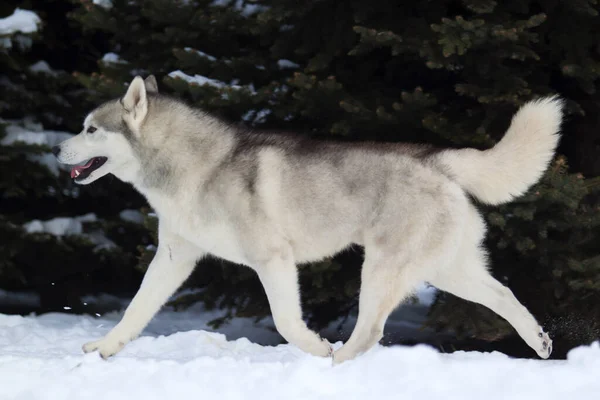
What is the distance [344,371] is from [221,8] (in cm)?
379

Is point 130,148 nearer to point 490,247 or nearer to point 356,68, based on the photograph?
point 356,68

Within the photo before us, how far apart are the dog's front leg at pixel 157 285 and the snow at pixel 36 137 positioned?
2856 mm

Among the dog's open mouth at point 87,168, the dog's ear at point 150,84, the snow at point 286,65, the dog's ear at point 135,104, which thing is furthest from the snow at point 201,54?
Result: the dog's open mouth at point 87,168

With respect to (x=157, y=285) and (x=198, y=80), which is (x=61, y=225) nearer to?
(x=198, y=80)

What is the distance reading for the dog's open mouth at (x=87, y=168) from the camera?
4.77 meters

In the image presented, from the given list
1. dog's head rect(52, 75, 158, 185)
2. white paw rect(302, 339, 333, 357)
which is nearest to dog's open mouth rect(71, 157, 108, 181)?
dog's head rect(52, 75, 158, 185)

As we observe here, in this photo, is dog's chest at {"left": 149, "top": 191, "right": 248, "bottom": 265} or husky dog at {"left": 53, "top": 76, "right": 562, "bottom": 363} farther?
dog's chest at {"left": 149, "top": 191, "right": 248, "bottom": 265}

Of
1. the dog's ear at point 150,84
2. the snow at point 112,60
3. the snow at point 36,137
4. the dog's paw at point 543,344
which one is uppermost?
the dog's ear at point 150,84

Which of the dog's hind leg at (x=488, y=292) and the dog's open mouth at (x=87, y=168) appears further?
the dog's open mouth at (x=87, y=168)

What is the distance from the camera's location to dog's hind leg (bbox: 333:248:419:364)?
4383mm

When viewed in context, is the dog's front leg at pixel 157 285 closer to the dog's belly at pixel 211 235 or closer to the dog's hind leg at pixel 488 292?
the dog's belly at pixel 211 235

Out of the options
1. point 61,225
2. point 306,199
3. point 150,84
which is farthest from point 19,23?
point 306,199

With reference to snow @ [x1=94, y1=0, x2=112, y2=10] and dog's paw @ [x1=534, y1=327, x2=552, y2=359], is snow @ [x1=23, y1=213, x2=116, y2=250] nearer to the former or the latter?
snow @ [x1=94, y1=0, x2=112, y2=10]

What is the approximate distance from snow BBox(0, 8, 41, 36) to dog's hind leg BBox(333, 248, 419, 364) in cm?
437
